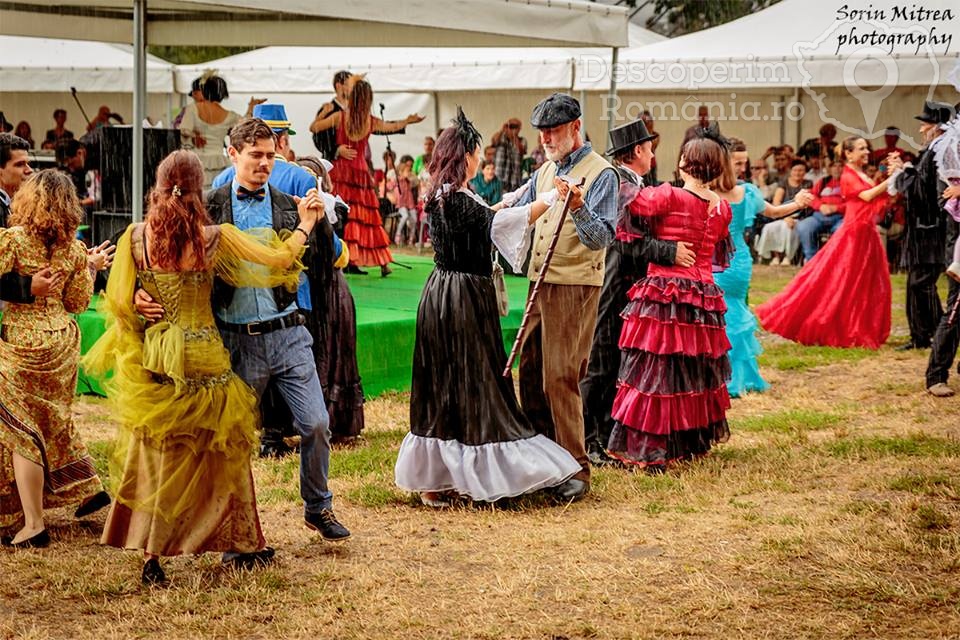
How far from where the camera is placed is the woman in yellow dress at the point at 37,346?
532 centimetres

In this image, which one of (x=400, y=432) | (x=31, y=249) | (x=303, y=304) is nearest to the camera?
(x=31, y=249)

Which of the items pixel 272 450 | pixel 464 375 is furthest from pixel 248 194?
pixel 272 450

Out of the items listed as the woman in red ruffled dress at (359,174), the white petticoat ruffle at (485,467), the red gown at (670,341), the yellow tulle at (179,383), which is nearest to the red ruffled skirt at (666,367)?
the red gown at (670,341)

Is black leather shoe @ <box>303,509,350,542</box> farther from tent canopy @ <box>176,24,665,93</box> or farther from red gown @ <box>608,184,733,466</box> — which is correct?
tent canopy @ <box>176,24,665,93</box>

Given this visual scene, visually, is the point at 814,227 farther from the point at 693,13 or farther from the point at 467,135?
the point at 467,135

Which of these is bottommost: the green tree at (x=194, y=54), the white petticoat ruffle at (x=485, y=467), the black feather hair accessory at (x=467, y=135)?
the white petticoat ruffle at (x=485, y=467)

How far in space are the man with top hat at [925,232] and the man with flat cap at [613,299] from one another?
9.81 feet

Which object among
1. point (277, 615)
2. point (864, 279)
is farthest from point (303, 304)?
point (864, 279)

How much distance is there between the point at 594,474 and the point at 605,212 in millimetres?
1518

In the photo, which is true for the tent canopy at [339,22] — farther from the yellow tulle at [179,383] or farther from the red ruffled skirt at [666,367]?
the yellow tulle at [179,383]

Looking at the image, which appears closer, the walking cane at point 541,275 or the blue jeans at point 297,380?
the blue jeans at point 297,380

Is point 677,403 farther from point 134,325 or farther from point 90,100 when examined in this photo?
point 90,100

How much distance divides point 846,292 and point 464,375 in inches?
241

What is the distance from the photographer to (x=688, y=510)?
5969 mm
